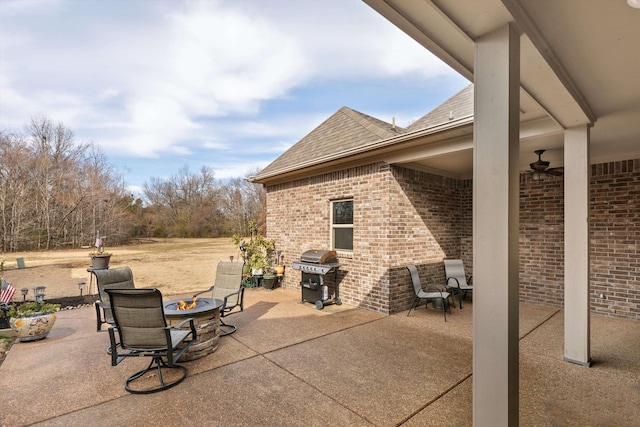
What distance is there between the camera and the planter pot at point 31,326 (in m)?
4.56

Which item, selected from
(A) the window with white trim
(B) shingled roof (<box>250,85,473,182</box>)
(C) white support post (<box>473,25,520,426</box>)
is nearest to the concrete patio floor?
(C) white support post (<box>473,25,520,426</box>)

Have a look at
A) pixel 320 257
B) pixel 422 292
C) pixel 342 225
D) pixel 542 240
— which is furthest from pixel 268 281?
pixel 542 240

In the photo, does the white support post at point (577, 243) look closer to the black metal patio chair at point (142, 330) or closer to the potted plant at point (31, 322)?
the black metal patio chair at point (142, 330)

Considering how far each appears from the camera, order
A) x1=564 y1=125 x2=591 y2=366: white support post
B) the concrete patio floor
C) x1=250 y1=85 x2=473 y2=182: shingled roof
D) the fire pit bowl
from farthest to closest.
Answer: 1. x1=250 y1=85 x2=473 y2=182: shingled roof
2. the fire pit bowl
3. x1=564 y1=125 x2=591 y2=366: white support post
4. the concrete patio floor

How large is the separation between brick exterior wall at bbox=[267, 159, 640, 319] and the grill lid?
0.28 meters

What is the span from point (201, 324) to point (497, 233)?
3.69 m

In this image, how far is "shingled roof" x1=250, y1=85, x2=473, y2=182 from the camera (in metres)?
5.94

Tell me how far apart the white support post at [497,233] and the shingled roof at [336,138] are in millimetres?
4535

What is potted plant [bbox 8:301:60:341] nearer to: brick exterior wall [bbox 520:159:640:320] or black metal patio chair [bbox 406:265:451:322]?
black metal patio chair [bbox 406:265:451:322]

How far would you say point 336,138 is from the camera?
316 inches

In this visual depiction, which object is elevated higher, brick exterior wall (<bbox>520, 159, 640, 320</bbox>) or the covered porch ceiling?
the covered porch ceiling

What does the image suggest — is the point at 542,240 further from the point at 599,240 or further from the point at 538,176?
the point at 538,176

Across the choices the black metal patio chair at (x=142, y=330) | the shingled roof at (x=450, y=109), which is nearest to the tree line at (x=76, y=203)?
the black metal patio chair at (x=142, y=330)

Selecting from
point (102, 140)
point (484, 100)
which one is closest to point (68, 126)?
point (102, 140)
